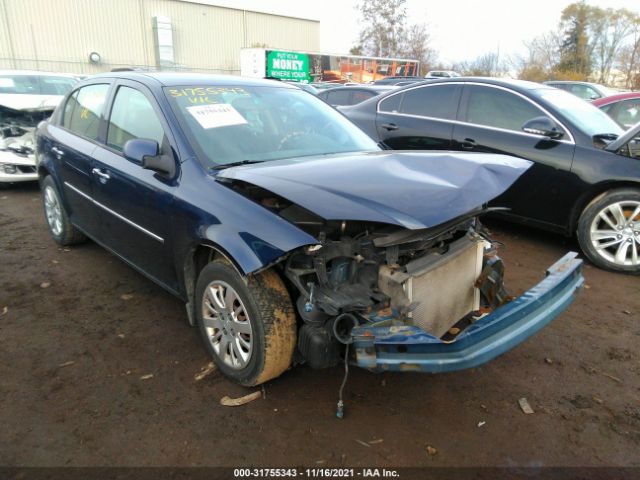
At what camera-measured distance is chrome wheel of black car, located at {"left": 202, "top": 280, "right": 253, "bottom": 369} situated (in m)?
2.59

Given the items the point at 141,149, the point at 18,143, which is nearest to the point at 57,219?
the point at 141,149

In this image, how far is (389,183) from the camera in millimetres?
2322

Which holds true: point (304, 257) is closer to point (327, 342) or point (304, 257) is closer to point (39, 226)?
point (327, 342)

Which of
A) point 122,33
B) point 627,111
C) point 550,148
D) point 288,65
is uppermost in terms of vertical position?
point 122,33

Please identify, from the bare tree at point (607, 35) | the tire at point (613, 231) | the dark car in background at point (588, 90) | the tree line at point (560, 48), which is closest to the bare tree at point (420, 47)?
the tree line at point (560, 48)

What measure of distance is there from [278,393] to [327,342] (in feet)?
2.10

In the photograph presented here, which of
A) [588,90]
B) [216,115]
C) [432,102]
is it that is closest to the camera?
[216,115]

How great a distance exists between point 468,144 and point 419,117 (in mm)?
808

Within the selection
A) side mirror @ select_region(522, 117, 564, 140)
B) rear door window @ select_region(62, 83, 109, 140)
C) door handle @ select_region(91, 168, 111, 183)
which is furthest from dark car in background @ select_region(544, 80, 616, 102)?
door handle @ select_region(91, 168, 111, 183)

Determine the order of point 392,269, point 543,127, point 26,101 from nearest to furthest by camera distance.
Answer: point 392,269 < point 543,127 < point 26,101

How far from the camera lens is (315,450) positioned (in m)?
2.30

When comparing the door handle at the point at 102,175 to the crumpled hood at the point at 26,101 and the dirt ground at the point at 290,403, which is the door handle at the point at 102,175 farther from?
the crumpled hood at the point at 26,101

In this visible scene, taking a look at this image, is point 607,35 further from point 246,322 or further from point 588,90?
point 246,322

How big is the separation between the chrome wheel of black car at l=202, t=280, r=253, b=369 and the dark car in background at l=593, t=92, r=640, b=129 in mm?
7497
